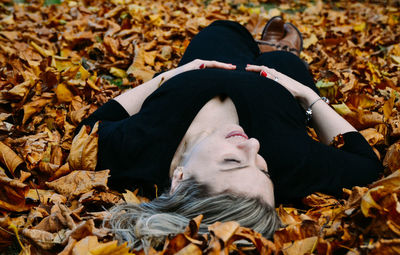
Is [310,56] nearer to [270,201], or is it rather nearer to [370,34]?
[370,34]

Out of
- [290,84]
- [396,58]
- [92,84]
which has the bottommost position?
[92,84]

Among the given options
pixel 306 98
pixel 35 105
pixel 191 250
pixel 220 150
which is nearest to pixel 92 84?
pixel 35 105

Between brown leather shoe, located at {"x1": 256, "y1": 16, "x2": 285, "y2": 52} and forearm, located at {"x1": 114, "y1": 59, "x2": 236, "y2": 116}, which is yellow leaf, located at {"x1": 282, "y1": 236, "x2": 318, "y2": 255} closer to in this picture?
forearm, located at {"x1": 114, "y1": 59, "x2": 236, "y2": 116}

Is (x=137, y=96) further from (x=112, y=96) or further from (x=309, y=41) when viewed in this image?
(x=309, y=41)

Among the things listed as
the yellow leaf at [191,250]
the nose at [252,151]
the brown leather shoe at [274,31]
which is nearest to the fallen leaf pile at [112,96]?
the yellow leaf at [191,250]

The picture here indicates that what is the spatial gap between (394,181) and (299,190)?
56 cm

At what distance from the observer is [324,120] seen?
2.19m

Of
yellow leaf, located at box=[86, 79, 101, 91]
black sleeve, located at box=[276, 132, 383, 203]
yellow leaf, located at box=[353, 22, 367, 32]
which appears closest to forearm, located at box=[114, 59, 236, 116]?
yellow leaf, located at box=[86, 79, 101, 91]

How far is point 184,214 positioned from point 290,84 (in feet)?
4.38

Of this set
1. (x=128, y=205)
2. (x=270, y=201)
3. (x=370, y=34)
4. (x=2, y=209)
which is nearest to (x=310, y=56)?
(x=370, y=34)

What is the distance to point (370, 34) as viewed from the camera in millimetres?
4430

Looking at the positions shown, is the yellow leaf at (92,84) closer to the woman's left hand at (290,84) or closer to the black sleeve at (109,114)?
the black sleeve at (109,114)

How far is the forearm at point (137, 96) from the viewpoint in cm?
225

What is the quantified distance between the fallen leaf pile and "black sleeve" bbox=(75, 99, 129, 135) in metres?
0.17
